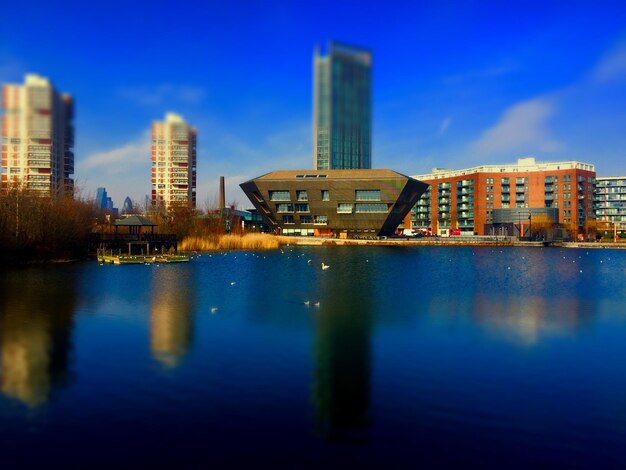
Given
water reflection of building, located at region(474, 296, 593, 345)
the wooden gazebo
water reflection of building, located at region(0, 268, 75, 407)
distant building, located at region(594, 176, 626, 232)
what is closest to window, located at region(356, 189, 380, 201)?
the wooden gazebo

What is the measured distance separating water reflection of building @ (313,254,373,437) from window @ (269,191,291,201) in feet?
268

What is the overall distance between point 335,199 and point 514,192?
201ft

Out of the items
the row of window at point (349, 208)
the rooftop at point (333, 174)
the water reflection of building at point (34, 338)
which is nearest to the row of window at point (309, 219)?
the row of window at point (349, 208)

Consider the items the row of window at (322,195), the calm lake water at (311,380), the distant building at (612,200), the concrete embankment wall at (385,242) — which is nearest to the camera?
the calm lake water at (311,380)

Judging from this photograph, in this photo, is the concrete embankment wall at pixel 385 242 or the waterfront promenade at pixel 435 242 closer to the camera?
the concrete embankment wall at pixel 385 242

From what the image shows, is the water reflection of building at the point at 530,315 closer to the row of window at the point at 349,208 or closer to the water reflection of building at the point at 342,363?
the water reflection of building at the point at 342,363

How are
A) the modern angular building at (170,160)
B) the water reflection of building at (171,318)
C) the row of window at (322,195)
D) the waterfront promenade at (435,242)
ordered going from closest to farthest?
1. the water reflection of building at (171,318)
2. the waterfront promenade at (435,242)
3. the row of window at (322,195)
4. the modern angular building at (170,160)

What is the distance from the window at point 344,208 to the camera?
104188mm

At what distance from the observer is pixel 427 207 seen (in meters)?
162

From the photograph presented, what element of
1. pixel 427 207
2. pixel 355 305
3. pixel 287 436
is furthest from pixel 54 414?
pixel 427 207

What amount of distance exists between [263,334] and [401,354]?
4850 millimetres

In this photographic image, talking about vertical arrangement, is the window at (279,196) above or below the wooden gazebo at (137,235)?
above

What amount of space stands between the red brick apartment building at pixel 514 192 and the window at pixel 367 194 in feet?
163

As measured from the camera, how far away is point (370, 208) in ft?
338
